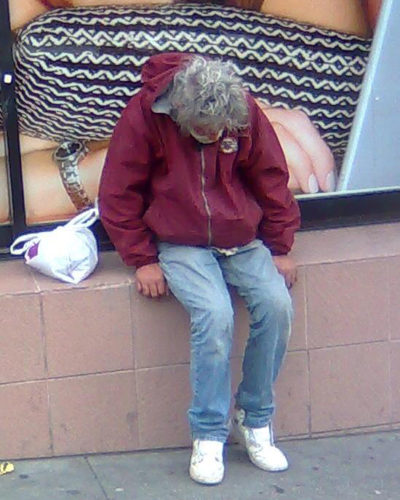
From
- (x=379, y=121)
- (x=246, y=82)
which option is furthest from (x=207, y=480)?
(x=379, y=121)

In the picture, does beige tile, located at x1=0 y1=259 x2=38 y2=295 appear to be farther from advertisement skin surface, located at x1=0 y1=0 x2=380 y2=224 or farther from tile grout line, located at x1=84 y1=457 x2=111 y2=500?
tile grout line, located at x1=84 y1=457 x2=111 y2=500

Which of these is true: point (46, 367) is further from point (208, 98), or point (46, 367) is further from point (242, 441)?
point (208, 98)

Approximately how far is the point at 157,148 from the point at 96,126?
528 millimetres

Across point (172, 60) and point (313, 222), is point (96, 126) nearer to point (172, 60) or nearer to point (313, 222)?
point (172, 60)

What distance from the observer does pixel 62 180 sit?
4895 millimetres

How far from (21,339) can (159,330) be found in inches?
18.9

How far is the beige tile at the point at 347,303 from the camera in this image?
15.7 ft

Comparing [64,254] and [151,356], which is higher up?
[64,254]

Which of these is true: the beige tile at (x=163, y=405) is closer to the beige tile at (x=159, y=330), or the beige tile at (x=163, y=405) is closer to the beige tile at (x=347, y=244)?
the beige tile at (x=159, y=330)

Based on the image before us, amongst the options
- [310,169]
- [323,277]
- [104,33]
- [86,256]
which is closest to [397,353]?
[323,277]

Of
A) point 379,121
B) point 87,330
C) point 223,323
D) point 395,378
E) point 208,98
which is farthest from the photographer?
point 379,121

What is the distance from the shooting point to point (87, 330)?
459 centimetres

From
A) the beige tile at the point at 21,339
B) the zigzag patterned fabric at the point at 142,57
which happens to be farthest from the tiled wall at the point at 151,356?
the zigzag patterned fabric at the point at 142,57

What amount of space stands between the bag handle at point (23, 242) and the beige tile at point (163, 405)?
Result: 59 cm
